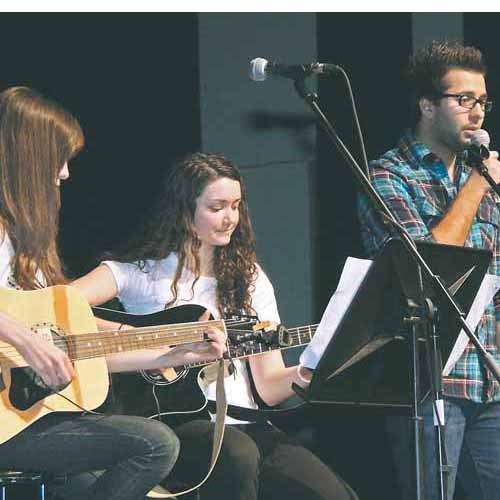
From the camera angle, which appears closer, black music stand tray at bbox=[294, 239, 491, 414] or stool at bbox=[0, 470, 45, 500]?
black music stand tray at bbox=[294, 239, 491, 414]

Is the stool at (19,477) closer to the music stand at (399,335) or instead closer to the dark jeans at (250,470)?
the dark jeans at (250,470)

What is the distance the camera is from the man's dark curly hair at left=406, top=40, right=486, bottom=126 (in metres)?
4.07

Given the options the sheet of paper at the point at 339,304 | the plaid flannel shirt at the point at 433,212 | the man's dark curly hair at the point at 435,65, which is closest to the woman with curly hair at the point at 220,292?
the sheet of paper at the point at 339,304

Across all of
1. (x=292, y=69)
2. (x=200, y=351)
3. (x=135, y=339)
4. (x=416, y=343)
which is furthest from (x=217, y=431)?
(x=292, y=69)

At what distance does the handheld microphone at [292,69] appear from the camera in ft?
10.7

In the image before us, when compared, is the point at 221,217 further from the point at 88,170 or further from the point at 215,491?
the point at 215,491

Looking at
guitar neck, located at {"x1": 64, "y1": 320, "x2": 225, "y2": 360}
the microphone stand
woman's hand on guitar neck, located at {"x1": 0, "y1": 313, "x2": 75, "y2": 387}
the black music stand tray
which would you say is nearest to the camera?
the microphone stand

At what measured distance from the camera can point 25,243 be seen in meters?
3.45

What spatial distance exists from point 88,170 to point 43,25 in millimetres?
550

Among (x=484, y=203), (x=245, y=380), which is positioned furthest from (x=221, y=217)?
(x=484, y=203)

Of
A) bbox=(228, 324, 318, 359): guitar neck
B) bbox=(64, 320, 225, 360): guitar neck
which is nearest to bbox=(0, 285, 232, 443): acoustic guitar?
bbox=(64, 320, 225, 360): guitar neck

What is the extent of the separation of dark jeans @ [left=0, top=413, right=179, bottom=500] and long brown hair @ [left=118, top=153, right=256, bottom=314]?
2.41 feet

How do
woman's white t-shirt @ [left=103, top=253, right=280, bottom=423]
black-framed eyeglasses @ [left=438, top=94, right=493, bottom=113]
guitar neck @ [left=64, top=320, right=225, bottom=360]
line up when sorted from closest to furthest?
guitar neck @ [left=64, top=320, right=225, bottom=360] < woman's white t-shirt @ [left=103, top=253, right=280, bottom=423] < black-framed eyeglasses @ [left=438, top=94, right=493, bottom=113]

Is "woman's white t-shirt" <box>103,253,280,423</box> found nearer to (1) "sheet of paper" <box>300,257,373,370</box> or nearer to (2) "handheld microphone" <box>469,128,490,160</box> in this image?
(1) "sheet of paper" <box>300,257,373,370</box>
